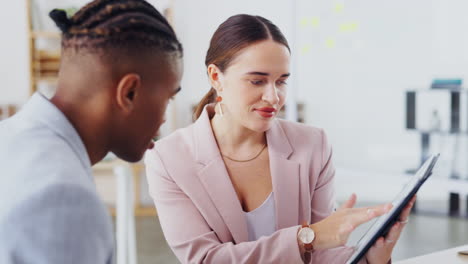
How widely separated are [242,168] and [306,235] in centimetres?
37

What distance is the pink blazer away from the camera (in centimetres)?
156

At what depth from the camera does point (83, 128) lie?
0.97 m

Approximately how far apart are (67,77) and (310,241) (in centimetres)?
75

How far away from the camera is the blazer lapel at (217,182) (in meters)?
1.66

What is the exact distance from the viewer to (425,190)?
5.61m

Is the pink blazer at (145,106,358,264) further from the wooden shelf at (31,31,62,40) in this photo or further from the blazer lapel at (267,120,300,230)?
the wooden shelf at (31,31,62,40)

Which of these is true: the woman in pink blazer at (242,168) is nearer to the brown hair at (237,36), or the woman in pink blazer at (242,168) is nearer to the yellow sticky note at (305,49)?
the brown hair at (237,36)

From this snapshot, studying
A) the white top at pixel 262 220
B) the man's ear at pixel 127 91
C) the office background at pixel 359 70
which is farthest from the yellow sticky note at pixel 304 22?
the man's ear at pixel 127 91

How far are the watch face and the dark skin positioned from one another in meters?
0.59

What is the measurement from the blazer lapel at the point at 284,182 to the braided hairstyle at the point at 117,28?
76 cm

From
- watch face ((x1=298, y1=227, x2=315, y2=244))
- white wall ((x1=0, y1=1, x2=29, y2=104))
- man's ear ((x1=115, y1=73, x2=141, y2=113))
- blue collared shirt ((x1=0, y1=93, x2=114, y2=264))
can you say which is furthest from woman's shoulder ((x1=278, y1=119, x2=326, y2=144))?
white wall ((x1=0, y1=1, x2=29, y2=104))

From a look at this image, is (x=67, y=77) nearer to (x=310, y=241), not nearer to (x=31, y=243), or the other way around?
(x=31, y=243)

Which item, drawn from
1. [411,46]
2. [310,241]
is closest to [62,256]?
[310,241]

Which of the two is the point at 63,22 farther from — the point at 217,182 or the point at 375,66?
the point at 375,66
